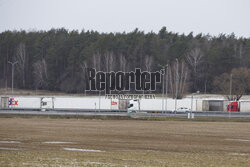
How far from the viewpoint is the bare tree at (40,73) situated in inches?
4801

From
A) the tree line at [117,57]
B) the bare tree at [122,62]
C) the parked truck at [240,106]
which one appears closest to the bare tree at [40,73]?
the tree line at [117,57]

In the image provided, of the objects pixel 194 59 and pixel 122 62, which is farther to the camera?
pixel 122 62

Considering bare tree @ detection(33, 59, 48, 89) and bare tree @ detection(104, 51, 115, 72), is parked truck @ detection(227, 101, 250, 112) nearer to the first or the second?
bare tree @ detection(104, 51, 115, 72)

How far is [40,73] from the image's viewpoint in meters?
120

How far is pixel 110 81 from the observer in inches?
4006

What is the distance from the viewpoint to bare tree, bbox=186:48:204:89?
115m

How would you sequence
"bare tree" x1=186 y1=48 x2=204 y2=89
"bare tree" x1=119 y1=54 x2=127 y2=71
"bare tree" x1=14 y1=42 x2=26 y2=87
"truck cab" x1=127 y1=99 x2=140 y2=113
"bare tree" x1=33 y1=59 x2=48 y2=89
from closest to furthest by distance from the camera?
1. "truck cab" x1=127 y1=99 x2=140 y2=113
2. "bare tree" x1=186 y1=48 x2=204 y2=89
3. "bare tree" x1=119 y1=54 x2=127 y2=71
4. "bare tree" x1=33 y1=59 x2=48 y2=89
5. "bare tree" x1=14 y1=42 x2=26 y2=87

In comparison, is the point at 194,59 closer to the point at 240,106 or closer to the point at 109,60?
the point at 109,60

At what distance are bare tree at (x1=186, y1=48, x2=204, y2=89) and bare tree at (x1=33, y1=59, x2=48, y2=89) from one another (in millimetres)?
41687

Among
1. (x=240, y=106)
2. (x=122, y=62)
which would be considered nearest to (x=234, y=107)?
(x=240, y=106)

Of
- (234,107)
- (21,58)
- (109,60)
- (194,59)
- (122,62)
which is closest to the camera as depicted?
(234,107)

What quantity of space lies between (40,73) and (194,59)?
→ 43.8 metres

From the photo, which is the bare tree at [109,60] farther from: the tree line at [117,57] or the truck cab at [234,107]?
the truck cab at [234,107]

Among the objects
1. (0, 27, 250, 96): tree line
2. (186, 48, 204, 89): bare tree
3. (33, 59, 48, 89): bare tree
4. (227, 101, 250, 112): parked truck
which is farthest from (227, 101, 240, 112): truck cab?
(33, 59, 48, 89): bare tree
